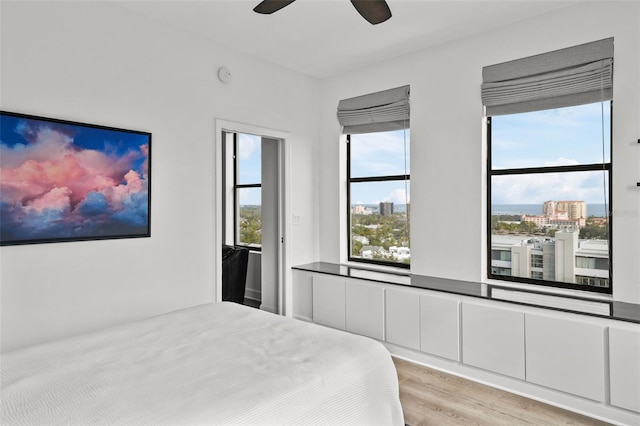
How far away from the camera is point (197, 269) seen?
338cm

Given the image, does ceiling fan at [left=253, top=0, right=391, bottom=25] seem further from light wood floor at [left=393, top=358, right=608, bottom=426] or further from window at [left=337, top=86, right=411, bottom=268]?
light wood floor at [left=393, top=358, right=608, bottom=426]

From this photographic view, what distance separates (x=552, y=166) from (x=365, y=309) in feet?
6.51

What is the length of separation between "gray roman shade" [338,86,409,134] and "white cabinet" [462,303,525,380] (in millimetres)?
1923

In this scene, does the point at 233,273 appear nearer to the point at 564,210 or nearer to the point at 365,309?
the point at 365,309

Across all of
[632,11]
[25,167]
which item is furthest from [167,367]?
[632,11]

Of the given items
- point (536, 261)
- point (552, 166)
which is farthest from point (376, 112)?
point (536, 261)

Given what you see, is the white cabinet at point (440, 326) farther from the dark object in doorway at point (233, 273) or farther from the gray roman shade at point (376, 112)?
the dark object in doorway at point (233, 273)

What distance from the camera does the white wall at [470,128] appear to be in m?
2.64

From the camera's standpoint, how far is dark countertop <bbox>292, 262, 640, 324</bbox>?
2477 mm

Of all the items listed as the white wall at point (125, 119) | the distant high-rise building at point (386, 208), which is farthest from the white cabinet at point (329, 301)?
the white wall at point (125, 119)

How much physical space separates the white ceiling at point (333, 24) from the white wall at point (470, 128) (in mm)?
147

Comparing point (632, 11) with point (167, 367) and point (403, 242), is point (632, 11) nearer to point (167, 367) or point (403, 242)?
point (403, 242)

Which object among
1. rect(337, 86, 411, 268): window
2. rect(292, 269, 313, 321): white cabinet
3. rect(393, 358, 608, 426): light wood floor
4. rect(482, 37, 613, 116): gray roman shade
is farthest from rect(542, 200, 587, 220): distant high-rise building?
rect(292, 269, 313, 321): white cabinet

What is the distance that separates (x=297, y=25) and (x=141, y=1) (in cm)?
118
